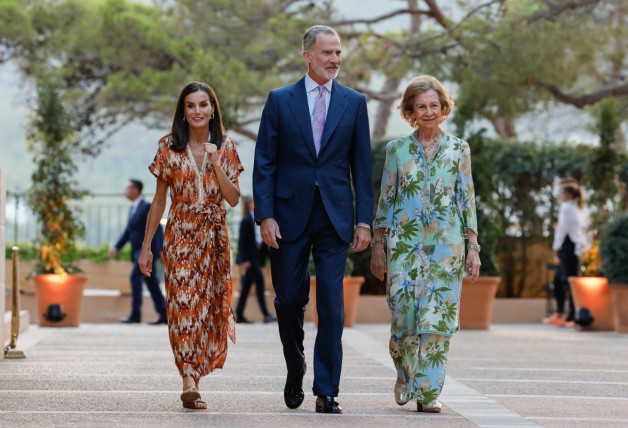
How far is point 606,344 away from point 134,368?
563 centimetres

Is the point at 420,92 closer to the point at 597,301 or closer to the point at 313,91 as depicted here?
the point at 313,91

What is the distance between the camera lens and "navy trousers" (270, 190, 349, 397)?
610 cm

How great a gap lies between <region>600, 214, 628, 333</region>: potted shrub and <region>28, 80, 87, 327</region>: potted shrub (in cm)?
641

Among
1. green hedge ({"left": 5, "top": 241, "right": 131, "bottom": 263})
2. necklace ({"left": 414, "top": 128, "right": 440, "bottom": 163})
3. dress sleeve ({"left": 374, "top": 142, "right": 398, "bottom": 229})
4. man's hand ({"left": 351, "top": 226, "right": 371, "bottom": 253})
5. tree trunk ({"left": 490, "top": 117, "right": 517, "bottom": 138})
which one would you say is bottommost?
green hedge ({"left": 5, "top": 241, "right": 131, "bottom": 263})

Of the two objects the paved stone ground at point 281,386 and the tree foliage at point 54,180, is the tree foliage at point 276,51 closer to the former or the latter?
the tree foliage at point 54,180

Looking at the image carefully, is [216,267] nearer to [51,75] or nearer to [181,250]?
[181,250]

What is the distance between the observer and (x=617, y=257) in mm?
13953

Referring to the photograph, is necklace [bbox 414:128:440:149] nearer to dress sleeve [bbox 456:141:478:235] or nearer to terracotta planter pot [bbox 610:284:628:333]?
dress sleeve [bbox 456:141:478:235]

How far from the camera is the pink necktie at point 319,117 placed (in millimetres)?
6270

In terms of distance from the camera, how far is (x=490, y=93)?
17625mm

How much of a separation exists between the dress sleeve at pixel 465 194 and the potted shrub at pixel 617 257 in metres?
7.72

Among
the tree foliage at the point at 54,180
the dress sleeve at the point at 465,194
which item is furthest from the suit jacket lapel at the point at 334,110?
the tree foliage at the point at 54,180

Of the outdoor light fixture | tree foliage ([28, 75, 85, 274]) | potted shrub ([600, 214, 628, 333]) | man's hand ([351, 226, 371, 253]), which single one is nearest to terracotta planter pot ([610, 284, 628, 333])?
potted shrub ([600, 214, 628, 333])

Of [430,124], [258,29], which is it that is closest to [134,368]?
[430,124]
